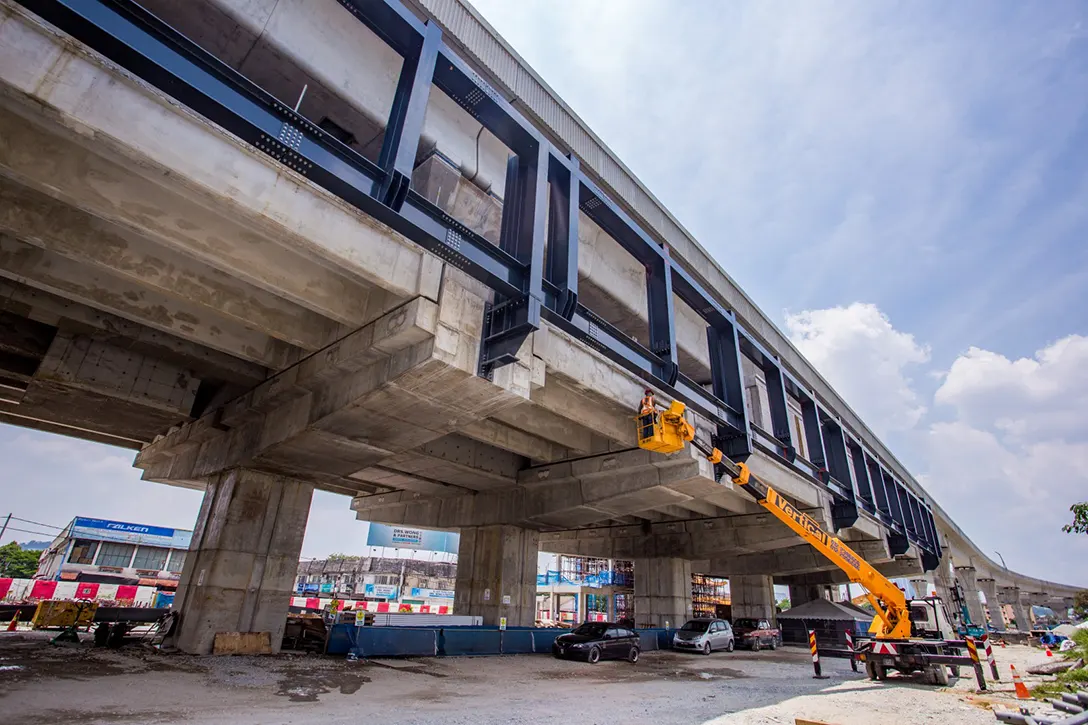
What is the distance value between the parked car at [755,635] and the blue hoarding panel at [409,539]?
121ft

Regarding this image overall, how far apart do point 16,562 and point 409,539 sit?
43576 millimetres

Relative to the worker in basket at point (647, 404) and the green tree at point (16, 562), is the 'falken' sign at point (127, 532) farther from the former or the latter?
the worker in basket at point (647, 404)

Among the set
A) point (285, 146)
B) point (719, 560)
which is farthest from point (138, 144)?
point (719, 560)

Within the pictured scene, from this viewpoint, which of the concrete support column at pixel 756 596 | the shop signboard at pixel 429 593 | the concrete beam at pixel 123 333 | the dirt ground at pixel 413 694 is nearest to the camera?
the dirt ground at pixel 413 694

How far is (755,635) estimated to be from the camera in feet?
84.2

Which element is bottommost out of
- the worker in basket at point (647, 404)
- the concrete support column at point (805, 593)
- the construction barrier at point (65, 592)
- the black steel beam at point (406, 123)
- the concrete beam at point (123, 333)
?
the construction barrier at point (65, 592)

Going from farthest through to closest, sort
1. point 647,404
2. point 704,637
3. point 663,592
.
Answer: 1. point 663,592
2. point 704,637
3. point 647,404

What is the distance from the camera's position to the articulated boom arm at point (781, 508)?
11.0 meters

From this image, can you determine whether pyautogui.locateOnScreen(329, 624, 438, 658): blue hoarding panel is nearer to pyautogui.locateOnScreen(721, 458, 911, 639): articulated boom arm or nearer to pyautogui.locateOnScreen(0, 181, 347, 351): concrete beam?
pyautogui.locateOnScreen(0, 181, 347, 351): concrete beam

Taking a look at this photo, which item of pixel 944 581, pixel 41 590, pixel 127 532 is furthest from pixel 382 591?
pixel 944 581

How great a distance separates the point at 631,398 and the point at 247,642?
1029cm

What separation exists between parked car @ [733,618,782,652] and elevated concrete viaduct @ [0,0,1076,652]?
10.9 metres

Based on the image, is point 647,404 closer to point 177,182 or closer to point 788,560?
point 177,182

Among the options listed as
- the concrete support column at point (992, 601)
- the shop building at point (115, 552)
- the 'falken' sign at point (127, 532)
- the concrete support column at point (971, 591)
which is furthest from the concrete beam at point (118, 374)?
the concrete support column at point (992, 601)
